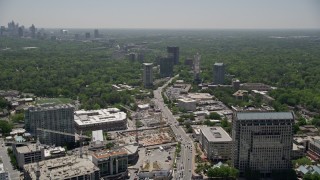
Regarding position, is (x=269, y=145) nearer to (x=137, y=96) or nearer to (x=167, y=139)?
(x=167, y=139)

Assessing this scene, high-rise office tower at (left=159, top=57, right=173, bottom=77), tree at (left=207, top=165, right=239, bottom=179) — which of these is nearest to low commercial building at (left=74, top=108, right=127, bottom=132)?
tree at (left=207, top=165, right=239, bottom=179)

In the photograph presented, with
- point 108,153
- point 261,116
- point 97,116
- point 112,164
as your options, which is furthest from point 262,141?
point 97,116

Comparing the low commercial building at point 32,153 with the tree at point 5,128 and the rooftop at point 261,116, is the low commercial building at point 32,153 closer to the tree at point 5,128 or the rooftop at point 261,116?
the tree at point 5,128

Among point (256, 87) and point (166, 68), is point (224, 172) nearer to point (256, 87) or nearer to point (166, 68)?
point (256, 87)

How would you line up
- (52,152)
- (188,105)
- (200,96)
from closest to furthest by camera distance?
1. (52,152)
2. (188,105)
3. (200,96)

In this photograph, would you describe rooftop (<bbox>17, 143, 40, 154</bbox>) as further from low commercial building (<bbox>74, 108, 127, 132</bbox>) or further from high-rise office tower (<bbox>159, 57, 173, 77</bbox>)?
high-rise office tower (<bbox>159, 57, 173, 77</bbox>)

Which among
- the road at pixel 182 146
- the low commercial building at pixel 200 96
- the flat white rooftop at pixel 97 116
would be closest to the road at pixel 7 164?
the flat white rooftop at pixel 97 116
